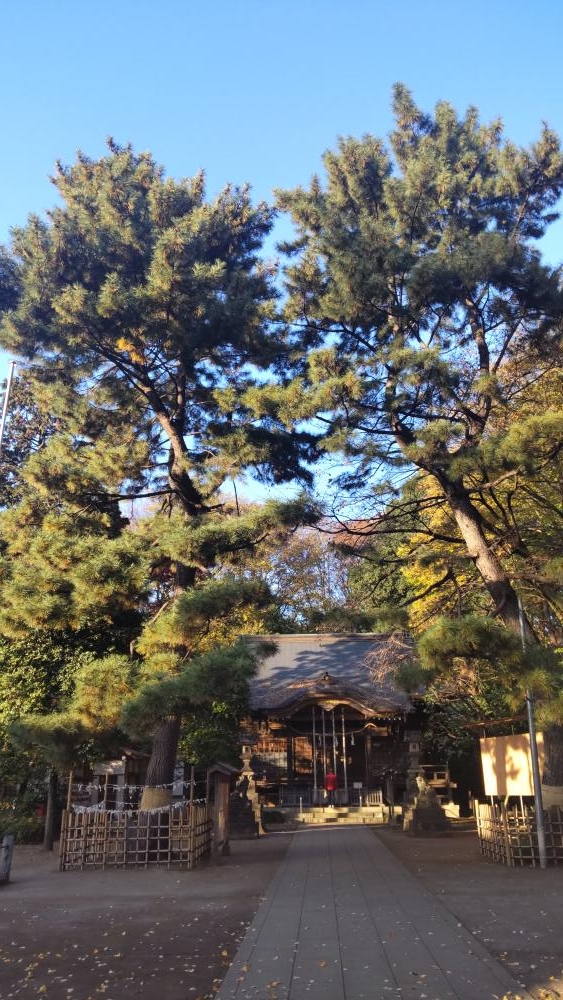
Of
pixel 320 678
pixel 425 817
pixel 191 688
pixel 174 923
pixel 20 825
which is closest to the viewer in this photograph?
pixel 174 923

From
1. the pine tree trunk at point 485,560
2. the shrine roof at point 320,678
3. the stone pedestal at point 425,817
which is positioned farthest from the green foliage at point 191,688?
the stone pedestal at point 425,817

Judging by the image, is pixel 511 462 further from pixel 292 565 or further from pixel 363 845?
pixel 292 565

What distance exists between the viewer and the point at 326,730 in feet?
75.7

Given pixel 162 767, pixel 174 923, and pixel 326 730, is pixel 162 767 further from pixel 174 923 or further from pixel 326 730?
pixel 326 730

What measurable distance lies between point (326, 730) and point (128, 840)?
40.4 feet

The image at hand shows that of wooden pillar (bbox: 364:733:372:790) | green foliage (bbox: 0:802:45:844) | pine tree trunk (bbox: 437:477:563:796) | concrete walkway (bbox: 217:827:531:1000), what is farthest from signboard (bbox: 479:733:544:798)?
wooden pillar (bbox: 364:733:372:790)

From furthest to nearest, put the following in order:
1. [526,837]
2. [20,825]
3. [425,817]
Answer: [425,817] < [20,825] < [526,837]

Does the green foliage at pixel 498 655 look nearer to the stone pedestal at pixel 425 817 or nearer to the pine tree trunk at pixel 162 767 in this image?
the pine tree trunk at pixel 162 767

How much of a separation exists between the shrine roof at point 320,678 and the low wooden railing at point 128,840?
606cm

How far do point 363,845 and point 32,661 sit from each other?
9.15m

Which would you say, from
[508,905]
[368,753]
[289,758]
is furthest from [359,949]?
[368,753]

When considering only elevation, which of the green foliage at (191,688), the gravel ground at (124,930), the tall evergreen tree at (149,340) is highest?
the tall evergreen tree at (149,340)

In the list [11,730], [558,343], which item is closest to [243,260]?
[558,343]

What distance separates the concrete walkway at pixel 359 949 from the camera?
470 cm
